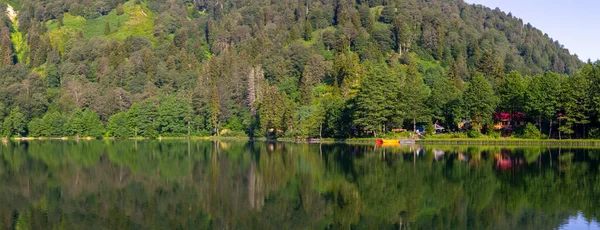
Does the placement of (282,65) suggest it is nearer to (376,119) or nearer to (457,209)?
(376,119)

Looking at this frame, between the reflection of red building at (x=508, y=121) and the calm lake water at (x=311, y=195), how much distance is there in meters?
44.1

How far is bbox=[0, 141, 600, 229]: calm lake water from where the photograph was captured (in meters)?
30.8

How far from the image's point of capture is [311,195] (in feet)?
128

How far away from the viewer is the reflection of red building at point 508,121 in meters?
105

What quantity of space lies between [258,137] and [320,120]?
28.1 metres

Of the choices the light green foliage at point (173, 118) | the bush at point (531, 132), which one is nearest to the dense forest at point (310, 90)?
the light green foliage at point (173, 118)

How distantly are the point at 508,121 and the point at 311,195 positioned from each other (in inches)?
3051

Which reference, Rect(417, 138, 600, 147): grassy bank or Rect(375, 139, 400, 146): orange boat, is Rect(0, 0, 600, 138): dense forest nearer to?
Rect(417, 138, 600, 147): grassy bank

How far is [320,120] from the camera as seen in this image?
117 metres

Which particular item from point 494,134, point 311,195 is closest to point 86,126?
point 494,134

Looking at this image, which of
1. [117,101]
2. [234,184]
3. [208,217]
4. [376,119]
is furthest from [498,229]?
[117,101]

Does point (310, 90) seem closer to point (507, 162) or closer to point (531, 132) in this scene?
point (531, 132)

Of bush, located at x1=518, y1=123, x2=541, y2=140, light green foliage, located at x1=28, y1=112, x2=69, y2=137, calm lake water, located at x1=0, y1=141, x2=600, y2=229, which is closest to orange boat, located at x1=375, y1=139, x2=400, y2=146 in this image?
bush, located at x1=518, y1=123, x2=541, y2=140

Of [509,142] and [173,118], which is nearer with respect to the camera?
[509,142]
